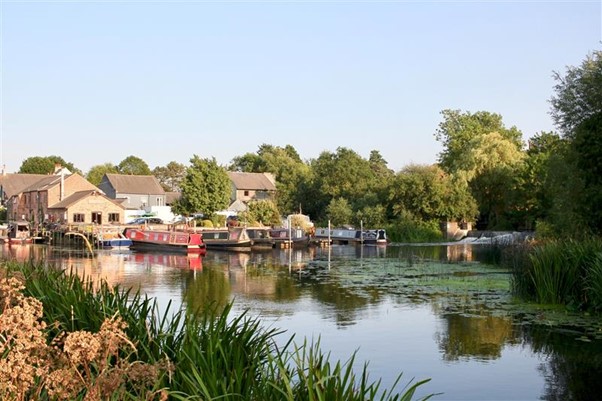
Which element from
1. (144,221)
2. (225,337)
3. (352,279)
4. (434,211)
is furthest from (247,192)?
(225,337)

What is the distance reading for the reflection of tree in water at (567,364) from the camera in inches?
484

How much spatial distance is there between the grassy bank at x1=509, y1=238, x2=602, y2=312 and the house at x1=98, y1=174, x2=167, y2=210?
80.6 m

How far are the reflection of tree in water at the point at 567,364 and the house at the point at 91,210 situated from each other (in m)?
67.6

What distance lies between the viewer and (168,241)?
184 feet

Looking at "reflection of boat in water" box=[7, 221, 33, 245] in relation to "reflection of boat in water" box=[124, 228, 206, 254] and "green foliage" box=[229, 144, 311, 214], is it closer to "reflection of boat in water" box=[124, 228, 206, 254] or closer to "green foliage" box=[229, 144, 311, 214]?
"reflection of boat in water" box=[124, 228, 206, 254]

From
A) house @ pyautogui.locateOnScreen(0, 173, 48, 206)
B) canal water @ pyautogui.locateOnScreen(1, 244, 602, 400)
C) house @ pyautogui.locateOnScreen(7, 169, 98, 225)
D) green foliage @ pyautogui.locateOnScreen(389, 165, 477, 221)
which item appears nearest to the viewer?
canal water @ pyautogui.locateOnScreen(1, 244, 602, 400)

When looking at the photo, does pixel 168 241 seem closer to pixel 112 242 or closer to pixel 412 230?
pixel 112 242

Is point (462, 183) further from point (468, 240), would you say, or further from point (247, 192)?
point (247, 192)

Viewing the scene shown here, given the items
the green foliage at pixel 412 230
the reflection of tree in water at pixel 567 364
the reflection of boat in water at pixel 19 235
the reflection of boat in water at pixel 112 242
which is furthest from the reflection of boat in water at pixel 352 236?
the reflection of tree in water at pixel 567 364

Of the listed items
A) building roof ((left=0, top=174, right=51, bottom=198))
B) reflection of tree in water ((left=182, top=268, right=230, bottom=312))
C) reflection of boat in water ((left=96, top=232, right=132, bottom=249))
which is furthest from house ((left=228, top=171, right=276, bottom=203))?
reflection of tree in water ((left=182, top=268, right=230, bottom=312))

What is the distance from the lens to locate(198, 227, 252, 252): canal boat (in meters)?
57.5

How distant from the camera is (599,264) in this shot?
17391mm

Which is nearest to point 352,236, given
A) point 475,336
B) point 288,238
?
point 288,238

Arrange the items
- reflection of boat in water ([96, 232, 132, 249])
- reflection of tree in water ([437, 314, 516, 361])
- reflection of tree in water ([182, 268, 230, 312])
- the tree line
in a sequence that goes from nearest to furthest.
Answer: reflection of tree in water ([437, 314, 516, 361]), reflection of tree in water ([182, 268, 230, 312]), the tree line, reflection of boat in water ([96, 232, 132, 249])
